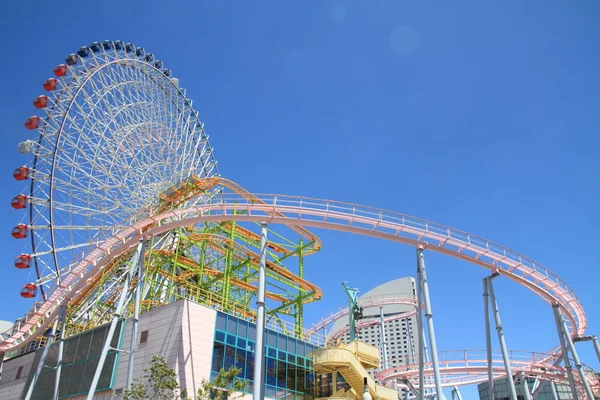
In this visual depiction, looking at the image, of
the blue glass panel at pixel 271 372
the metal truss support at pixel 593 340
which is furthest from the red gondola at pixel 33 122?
the metal truss support at pixel 593 340

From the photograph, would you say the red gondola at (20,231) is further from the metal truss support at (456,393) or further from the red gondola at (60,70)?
the metal truss support at (456,393)

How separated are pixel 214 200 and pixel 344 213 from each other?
18.1 metres

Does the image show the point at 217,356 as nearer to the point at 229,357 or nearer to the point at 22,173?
the point at 229,357

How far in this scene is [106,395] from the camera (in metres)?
23.2

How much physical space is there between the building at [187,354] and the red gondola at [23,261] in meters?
6.25

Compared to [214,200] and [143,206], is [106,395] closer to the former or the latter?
[143,206]

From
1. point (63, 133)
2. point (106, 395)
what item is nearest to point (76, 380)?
point (106, 395)

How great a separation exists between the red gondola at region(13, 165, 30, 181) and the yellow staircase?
21.7 meters

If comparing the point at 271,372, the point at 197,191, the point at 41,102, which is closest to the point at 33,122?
the point at 41,102

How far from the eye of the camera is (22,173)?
30.5 meters

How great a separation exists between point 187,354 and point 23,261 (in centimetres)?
1662

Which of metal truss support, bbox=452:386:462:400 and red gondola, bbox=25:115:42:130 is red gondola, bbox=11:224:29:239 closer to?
red gondola, bbox=25:115:42:130

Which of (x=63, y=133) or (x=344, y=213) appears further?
(x=63, y=133)

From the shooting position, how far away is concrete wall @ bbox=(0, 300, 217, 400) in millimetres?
21734
